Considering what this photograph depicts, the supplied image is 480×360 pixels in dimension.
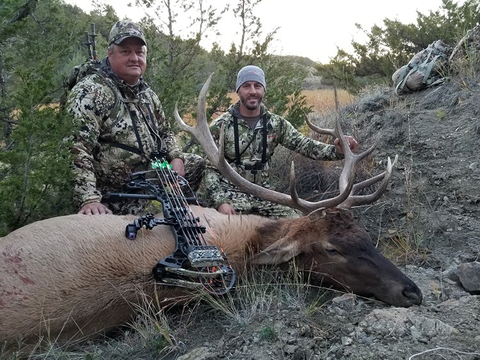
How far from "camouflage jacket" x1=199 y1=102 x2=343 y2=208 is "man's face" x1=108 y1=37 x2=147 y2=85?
3.69 feet

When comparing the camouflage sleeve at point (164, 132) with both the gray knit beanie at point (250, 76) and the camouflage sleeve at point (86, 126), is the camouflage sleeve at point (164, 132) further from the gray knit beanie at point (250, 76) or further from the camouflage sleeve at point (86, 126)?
the gray knit beanie at point (250, 76)

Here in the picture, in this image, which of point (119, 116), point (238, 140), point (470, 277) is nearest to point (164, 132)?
point (119, 116)

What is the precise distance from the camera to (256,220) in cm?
399

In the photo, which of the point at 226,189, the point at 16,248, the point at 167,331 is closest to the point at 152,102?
the point at 226,189

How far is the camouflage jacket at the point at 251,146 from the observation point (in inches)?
201

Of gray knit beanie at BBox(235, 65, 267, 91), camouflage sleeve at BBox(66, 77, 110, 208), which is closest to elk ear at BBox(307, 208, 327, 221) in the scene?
camouflage sleeve at BBox(66, 77, 110, 208)

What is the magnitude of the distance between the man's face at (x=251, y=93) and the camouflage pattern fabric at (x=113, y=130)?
0.97 m

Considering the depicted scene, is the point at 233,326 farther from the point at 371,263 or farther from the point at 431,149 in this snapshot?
the point at 431,149

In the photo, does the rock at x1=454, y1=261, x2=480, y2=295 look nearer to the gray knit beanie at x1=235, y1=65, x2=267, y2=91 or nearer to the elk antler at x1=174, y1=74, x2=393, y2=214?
the elk antler at x1=174, y1=74, x2=393, y2=214

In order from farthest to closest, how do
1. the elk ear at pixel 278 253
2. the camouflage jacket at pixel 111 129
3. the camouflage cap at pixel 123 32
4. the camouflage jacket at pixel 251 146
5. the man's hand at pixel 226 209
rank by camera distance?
the camouflage jacket at pixel 251 146 < the man's hand at pixel 226 209 < the camouflage cap at pixel 123 32 < the camouflage jacket at pixel 111 129 < the elk ear at pixel 278 253

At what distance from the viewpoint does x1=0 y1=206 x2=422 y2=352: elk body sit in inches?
106

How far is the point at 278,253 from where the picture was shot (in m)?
3.47

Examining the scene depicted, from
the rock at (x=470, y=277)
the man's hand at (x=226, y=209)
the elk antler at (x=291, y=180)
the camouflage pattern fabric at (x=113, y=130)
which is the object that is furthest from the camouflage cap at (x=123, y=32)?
the rock at (x=470, y=277)

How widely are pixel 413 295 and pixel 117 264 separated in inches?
74.5
